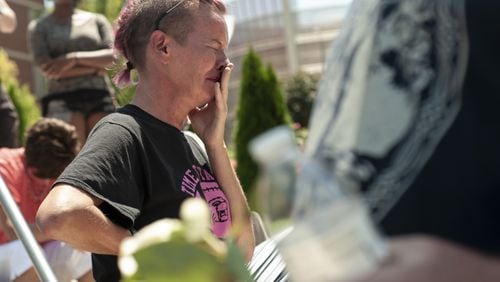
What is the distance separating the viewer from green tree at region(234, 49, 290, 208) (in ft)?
51.9

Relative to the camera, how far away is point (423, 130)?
48.2 inches

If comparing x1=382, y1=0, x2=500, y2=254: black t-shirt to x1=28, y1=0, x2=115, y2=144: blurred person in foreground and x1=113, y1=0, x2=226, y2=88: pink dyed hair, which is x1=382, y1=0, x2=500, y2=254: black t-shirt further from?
x1=28, y1=0, x2=115, y2=144: blurred person in foreground

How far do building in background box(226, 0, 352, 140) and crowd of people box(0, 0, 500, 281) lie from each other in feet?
101

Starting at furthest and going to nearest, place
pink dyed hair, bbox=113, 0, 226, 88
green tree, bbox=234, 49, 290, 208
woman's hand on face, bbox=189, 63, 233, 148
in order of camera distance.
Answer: green tree, bbox=234, 49, 290, 208 → woman's hand on face, bbox=189, 63, 233, 148 → pink dyed hair, bbox=113, 0, 226, 88

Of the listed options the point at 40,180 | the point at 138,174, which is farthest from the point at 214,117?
the point at 40,180

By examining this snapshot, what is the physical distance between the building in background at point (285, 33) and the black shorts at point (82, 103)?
3008 cm

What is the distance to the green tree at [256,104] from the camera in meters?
15.8

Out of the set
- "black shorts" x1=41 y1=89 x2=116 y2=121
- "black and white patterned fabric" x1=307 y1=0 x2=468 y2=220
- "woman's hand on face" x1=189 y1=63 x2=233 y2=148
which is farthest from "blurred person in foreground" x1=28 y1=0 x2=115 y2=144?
"black and white patterned fabric" x1=307 y1=0 x2=468 y2=220

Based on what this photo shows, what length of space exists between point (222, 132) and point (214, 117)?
0.05 meters

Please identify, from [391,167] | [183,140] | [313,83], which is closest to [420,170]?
[391,167]

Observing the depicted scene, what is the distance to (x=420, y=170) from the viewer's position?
47.4 inches

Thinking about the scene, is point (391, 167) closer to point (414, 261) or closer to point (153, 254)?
point (414, 261)

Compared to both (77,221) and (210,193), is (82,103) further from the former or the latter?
(77,221)

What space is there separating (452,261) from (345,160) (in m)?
0.17
